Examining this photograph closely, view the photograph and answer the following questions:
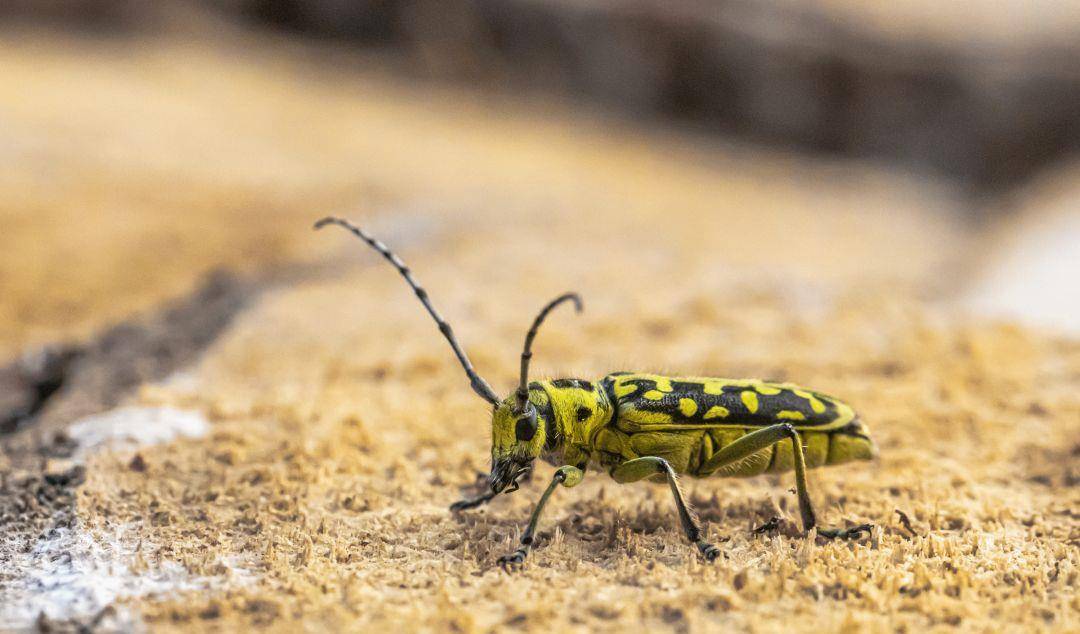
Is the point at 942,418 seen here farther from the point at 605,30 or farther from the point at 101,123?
the point at 605,30

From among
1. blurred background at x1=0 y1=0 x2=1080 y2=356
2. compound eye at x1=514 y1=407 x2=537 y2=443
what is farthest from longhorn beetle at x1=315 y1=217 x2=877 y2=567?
blurred background at x1=0 y1=0 x2=1080 y2=356

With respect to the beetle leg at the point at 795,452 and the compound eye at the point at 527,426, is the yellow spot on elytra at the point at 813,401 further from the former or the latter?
the compound eye at the point at 527,426

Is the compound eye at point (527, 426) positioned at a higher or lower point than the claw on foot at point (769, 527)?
higher

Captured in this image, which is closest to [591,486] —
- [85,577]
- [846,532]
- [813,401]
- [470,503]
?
[470,503]

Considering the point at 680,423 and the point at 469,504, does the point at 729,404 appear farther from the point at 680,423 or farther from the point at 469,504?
the point at 469,504

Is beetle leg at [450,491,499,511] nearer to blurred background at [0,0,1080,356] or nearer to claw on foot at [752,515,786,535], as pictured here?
claw on foot at [752,515,786,535]

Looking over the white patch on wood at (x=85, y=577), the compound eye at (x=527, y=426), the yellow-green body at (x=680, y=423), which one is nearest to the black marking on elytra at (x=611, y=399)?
the yellow-green body at (x=680, y=423)
